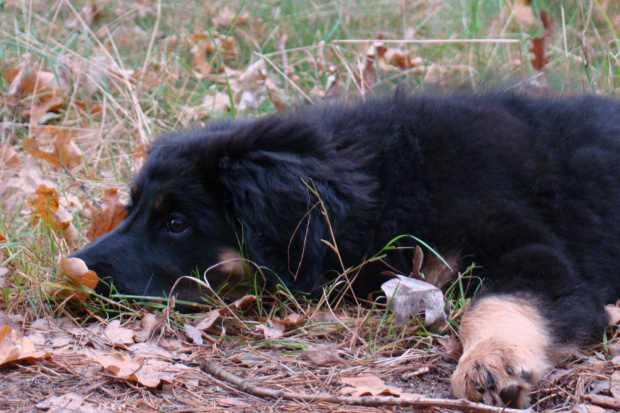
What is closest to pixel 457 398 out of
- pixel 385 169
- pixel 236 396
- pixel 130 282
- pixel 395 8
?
pixel 236 396

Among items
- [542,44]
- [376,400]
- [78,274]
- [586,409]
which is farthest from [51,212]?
[542,44]

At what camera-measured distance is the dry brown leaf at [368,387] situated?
6.96ft

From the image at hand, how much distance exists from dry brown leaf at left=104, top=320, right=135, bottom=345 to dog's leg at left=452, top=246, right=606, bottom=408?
3.97ft

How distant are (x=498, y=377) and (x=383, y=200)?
98 cm

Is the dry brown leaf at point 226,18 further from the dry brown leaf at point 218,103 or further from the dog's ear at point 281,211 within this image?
the dog's ear at point 281,211

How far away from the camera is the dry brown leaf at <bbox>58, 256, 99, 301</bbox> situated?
2623mm

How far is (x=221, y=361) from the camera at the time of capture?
2.41m

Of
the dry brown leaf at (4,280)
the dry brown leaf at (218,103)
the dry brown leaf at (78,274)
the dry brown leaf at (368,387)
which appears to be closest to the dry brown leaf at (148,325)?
the dry brown leaf at (78,274)

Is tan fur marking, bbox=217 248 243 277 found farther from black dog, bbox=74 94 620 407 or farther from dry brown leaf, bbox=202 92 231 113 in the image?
dry brown leaf, bbox=202 92 231 113

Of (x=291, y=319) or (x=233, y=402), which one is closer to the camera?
(x=233, y=402)

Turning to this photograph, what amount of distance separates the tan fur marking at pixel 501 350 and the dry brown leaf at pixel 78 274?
1450 millimetres

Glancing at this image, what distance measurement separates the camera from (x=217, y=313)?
2678mm

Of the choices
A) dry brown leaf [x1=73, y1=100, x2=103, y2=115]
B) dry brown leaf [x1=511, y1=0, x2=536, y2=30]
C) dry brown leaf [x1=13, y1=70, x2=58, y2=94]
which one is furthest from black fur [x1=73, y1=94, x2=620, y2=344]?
dry brown leaf [x1=511, y1=0, x2=536, y2=30]

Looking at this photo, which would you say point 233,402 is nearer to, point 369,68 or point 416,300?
point 416,300
